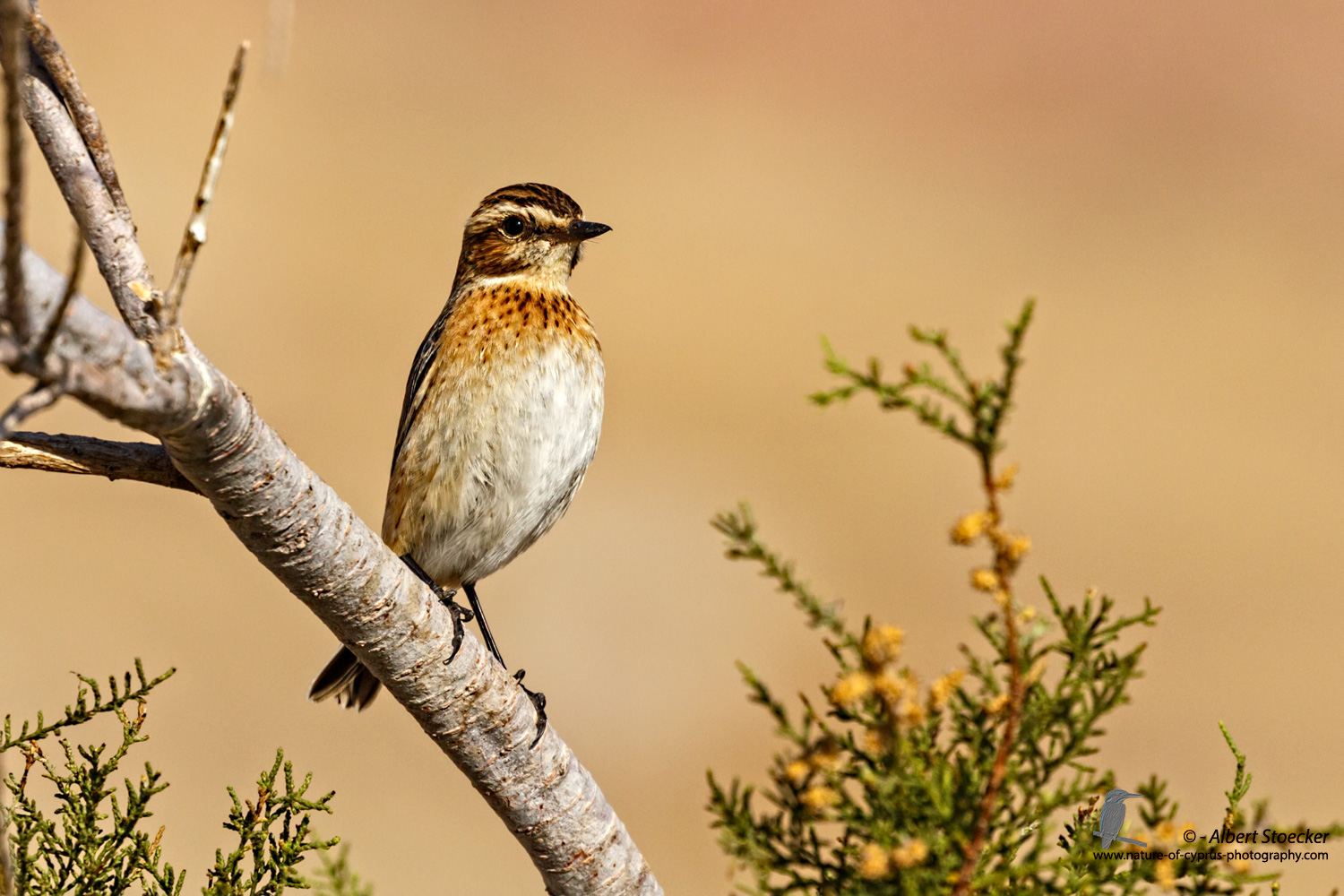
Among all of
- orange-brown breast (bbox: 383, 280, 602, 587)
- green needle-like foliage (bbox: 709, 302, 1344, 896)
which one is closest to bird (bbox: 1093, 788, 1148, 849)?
green needle-like foliage (bbox: 709, 302, 1344, 896)

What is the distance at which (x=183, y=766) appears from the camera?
1126 cm

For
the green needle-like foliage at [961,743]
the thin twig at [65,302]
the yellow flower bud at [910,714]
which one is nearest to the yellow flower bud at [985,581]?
the green needle-like foliage at [961,743]

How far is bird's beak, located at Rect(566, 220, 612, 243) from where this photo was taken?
5051 millimetres

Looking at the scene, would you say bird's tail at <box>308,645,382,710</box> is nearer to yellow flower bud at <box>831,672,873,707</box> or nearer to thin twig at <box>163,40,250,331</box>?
thin twig at <box>163,40,250,331</box>

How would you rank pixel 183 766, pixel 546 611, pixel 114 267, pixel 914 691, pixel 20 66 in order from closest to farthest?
pixel 20 66, pixel 914 691, pixel 114 267, pixel 183 766, pixel 546 611

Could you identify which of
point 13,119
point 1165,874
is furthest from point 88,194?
point 1165,874

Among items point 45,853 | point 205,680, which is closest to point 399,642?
point 45,853

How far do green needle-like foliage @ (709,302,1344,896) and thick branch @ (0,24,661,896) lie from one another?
3.19 ft

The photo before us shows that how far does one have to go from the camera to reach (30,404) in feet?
5.57

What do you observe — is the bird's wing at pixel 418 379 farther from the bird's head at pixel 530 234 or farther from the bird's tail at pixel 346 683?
the bird's tail at pixel 346 683

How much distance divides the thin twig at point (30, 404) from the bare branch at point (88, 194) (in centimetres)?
62

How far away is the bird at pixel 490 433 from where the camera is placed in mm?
4520

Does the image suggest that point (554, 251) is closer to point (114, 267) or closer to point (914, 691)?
point (114, 267)

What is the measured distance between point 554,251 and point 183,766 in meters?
8.20
